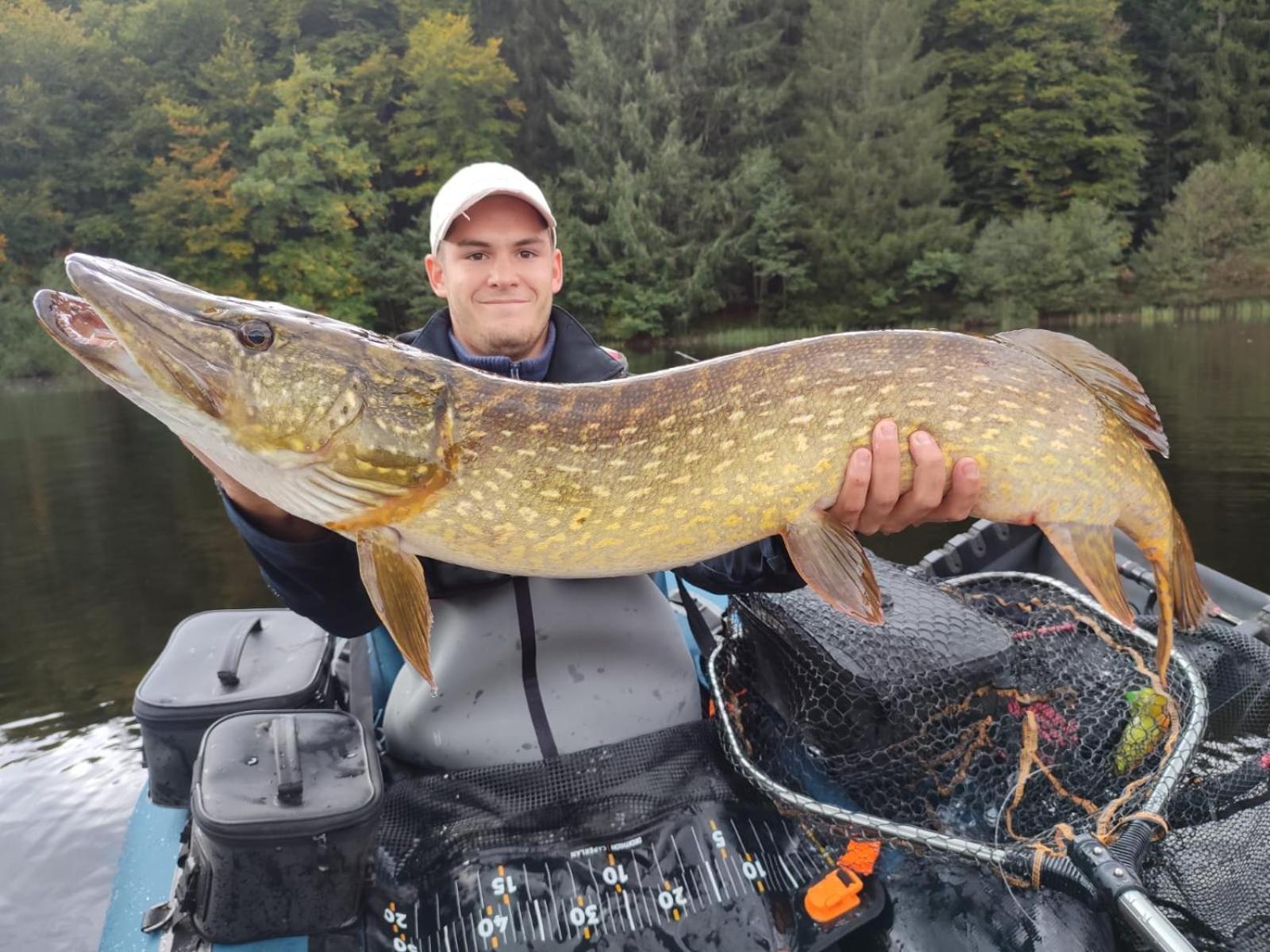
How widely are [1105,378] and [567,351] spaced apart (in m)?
1.30

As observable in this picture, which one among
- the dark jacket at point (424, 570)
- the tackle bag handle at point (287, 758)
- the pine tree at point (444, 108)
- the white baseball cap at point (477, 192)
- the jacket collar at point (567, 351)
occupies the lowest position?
the tackle bag handle at point (287, 758)

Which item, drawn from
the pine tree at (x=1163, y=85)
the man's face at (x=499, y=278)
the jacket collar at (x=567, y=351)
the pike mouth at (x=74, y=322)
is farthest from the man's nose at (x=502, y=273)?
the pine tree at (x=1163, y=85)

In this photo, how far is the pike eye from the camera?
5.42 feet

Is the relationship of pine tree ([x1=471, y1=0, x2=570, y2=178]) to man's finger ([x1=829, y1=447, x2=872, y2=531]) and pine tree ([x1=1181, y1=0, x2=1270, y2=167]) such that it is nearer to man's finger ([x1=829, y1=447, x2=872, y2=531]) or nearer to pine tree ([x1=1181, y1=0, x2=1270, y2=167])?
pine tree ([x1=1181, y1=0, x2=1270, y2=167])

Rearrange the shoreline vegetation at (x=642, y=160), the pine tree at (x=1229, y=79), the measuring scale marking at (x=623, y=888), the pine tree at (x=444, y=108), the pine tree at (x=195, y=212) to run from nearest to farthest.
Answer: the measuring scale marking at (x=623, y=888) → the pine tree at (x=195, y=212) → the shoreline vegetation at (x=642, y=160) → the pine tree at (x=444, y=108) → the pine tree at (x=1229, y=79)

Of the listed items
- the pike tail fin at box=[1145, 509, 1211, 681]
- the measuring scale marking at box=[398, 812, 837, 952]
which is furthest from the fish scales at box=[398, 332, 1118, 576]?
the measuring scale marking at box=[398, 812, 837, 952]

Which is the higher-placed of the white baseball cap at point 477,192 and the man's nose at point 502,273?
the white baseball cap at point 477,192

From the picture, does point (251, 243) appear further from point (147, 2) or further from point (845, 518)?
point (845, 518)

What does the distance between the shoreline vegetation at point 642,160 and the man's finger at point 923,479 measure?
19.9 meters

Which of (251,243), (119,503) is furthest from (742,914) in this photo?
(251,243)

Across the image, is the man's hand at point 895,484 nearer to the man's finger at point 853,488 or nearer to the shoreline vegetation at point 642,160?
the man's finger at point 853,488

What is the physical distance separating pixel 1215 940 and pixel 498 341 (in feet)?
6.94

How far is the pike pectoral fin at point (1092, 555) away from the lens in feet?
6.16

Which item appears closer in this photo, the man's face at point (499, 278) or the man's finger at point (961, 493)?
the man's finger at point (961, 493)
